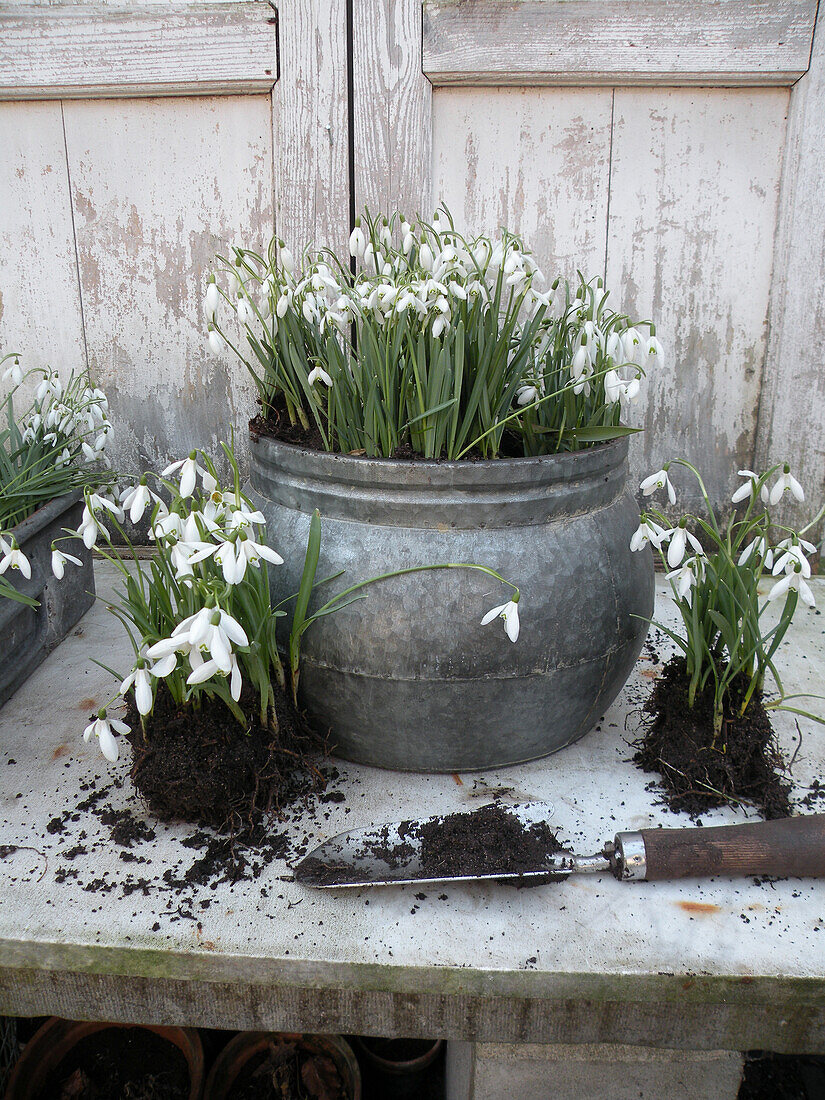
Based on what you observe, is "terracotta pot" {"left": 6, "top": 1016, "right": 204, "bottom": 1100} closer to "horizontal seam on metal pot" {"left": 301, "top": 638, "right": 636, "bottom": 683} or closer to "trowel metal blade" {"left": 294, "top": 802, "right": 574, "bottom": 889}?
"trowel metal blade" {"left": 294, "top": 802, "right": 574, "bottom": 889}

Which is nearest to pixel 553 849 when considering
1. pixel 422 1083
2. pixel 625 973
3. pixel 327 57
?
pixel 625 973

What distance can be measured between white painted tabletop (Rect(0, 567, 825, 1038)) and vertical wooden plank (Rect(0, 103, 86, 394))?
1.22 meters

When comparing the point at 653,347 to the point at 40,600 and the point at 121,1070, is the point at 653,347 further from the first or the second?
the point at 121,1070

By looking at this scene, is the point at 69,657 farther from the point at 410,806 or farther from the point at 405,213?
the point at 405,213

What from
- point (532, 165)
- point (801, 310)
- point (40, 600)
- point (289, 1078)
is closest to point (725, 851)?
point (289, 1078)

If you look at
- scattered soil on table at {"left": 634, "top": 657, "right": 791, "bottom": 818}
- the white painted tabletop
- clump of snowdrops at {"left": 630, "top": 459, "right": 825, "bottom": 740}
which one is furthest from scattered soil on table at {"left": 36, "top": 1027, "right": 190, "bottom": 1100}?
clump of snowdrops at {"left": 630, "top": 459, "right": 825, "bottom": 740}

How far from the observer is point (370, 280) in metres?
1.17

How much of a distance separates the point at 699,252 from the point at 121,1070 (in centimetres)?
197

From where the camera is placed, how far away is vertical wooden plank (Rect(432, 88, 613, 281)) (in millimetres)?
1800

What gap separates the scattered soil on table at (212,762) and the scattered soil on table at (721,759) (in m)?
0.53

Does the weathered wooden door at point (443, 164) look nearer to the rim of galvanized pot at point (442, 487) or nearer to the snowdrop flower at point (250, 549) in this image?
the rim of galvanized pot at point (442, 487)

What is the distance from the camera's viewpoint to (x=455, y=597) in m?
1.03

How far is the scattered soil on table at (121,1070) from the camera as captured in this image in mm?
1261

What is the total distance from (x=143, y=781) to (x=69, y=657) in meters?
0.61
